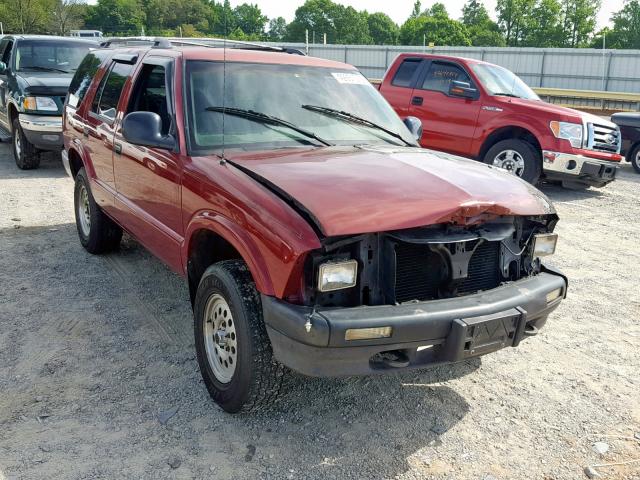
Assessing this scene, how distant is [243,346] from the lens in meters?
3.03

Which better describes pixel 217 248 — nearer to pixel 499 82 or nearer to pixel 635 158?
pixel 499 82

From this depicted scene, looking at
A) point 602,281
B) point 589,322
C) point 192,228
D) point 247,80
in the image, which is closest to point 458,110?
point 602,281

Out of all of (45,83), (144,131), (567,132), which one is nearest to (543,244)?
(144,131)

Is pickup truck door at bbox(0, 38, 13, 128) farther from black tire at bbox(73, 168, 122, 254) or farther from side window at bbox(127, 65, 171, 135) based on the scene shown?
side window at bbox(127, 65, 171, 135)

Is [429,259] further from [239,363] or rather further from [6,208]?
[6,208]

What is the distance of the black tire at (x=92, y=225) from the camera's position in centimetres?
567

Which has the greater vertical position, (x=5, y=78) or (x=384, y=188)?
(x=5, y=78)

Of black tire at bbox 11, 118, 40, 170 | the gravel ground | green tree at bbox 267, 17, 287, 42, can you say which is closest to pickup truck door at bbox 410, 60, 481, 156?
the gravel ground

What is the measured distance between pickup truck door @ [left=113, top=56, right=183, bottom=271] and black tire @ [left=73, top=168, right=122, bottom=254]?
901 mm

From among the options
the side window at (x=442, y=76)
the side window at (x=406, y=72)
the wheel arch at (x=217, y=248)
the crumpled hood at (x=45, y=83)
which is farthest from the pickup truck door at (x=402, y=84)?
the wheel arch at (x=217, y=248)

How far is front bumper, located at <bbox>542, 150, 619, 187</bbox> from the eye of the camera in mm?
8805

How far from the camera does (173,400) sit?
3.50m

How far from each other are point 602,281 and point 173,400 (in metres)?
4.07

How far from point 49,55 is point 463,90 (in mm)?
7163
